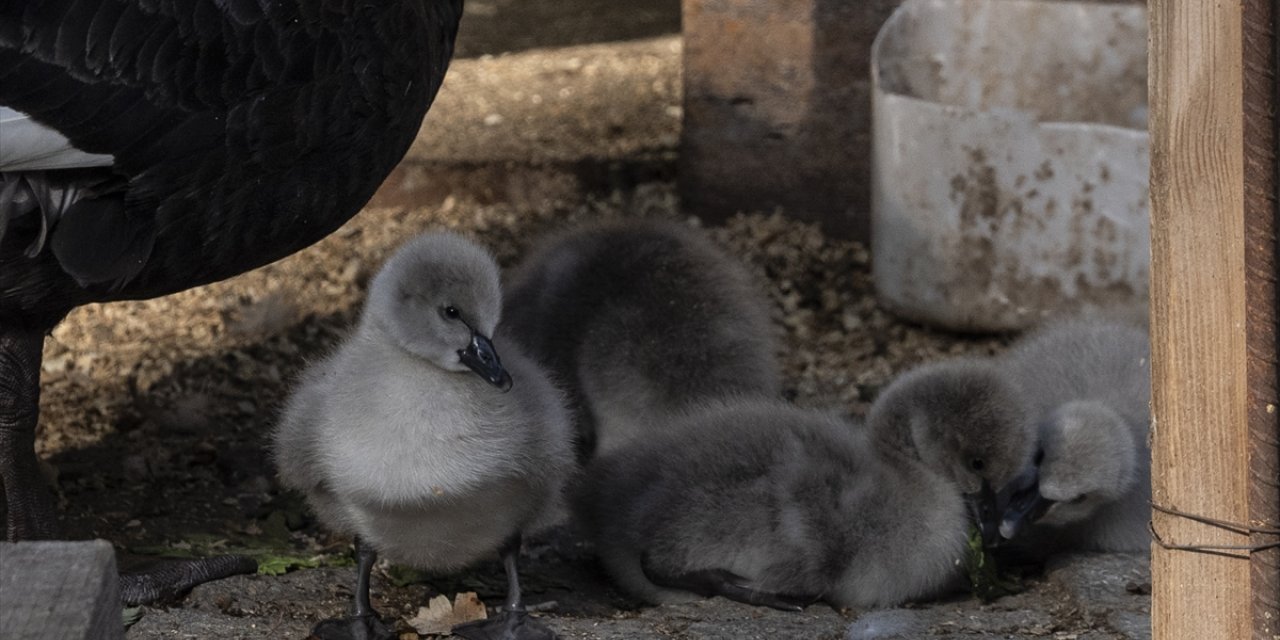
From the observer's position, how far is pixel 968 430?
3346mm

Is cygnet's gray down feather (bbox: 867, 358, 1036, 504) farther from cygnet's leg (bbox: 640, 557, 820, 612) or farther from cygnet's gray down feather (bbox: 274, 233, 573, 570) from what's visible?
cygnet's gray down feather (bbox: 274, 233, 573, 570)

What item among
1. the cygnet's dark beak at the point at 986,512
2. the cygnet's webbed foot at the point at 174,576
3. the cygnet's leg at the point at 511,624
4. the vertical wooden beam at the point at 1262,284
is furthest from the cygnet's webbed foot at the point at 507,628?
the vertical wooden beam at the point at 1262,284

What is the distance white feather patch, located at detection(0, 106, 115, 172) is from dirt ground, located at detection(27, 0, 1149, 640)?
0.81 m

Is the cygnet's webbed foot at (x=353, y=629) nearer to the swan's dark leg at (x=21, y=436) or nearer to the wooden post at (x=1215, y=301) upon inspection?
the swan's dark leg at (x=21, y=436)

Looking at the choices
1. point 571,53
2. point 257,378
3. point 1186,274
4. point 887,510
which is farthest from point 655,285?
point 571,53

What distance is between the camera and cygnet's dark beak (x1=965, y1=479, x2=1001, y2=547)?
11.1 ft

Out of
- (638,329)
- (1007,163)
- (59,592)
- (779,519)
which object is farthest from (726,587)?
(1007,163)

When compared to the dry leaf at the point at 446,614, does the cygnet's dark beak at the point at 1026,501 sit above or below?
above

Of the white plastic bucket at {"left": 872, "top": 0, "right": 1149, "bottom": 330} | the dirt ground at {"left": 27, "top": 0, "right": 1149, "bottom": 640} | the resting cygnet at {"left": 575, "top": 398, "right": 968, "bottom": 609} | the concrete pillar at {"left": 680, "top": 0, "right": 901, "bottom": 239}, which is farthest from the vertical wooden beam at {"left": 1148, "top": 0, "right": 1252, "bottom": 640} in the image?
the concrete pillar at {"left": 680, "top": 0, "right": 901, "bottom": 239}

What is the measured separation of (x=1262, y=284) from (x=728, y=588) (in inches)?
55.6

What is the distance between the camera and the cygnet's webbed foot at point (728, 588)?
10.5ft

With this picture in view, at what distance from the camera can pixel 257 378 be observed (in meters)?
4.45

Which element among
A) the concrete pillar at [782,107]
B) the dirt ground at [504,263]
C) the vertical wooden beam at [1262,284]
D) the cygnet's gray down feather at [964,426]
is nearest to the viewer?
the vertical wooden beam at [1262,284]

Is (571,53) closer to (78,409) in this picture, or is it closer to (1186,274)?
(78,409)
